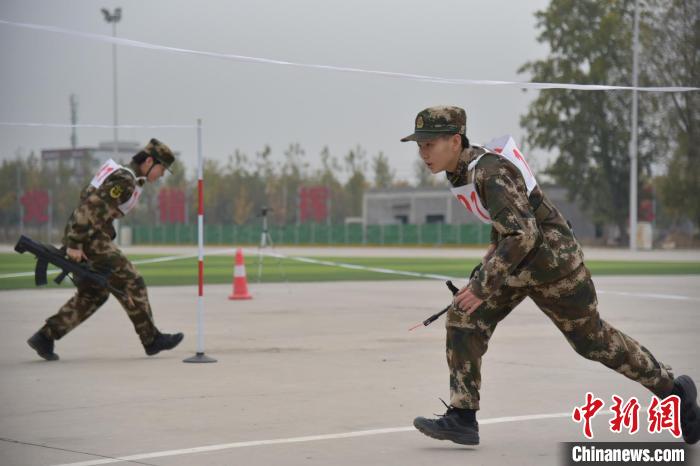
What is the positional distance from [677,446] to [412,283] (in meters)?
16.4

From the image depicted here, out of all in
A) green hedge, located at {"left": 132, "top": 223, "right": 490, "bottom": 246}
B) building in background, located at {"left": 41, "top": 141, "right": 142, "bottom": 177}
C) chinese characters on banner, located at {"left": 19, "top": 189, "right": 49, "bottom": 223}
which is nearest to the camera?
green hedge, located at {"left": 132, "top": 223, "right": 490, "bottom": 246}

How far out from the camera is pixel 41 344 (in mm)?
9797

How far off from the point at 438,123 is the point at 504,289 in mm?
927

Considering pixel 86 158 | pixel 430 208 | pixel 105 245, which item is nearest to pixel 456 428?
pixel 105 245

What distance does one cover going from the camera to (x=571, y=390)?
796cm

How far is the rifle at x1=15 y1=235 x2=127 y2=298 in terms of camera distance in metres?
9.50

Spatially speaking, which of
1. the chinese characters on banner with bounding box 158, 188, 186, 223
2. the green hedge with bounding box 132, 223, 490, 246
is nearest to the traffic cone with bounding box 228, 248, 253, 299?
the green hedge with bounding box 132, 223, 490, 246

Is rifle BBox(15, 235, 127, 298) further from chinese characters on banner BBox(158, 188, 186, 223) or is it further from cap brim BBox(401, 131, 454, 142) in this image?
chinese characters on banner BBox(158, 188, 186, 223)

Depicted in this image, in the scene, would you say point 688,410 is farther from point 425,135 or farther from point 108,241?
point 108,241

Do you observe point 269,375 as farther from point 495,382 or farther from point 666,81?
point 666,81

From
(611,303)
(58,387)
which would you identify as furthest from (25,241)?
(611,303)

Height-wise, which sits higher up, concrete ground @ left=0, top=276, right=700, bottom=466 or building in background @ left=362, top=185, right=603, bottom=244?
building in background @ left=362, top=185, right=603, bottom=244

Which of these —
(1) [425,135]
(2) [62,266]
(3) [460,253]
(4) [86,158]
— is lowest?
(3) [460,253]

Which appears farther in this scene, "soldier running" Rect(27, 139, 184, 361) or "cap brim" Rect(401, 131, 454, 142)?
"soldier running" Rect(27, 139, 184, 361)
